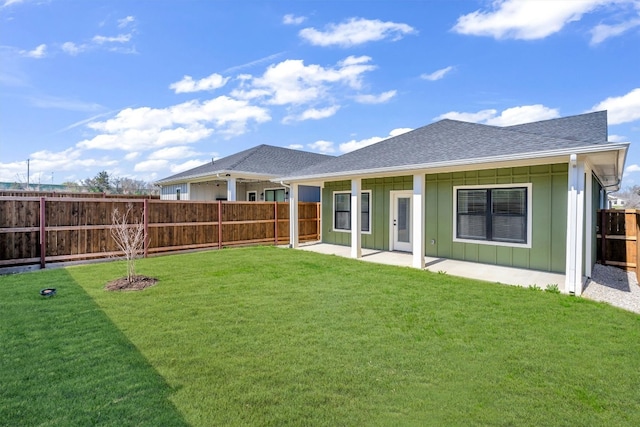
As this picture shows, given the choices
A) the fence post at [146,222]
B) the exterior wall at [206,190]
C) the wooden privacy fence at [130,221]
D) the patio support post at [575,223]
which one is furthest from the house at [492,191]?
the exterior wall at [206,190]

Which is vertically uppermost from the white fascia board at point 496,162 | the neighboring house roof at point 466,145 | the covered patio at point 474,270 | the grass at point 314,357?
the neighboring house roof at point 466,145

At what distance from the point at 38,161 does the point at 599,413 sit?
174 ft

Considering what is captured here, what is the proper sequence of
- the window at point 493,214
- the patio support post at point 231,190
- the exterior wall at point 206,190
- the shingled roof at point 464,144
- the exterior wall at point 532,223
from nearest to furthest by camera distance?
the shingled roof at point 464,144 → the exterior wall at point 532,223 → the window at point 493,214 → the patio support post at point 231,190 → the exterior wall at point 206,190

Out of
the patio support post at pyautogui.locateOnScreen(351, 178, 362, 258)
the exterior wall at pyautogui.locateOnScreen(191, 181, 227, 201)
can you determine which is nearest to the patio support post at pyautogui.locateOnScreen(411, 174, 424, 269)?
the patio support post at pyautogui.locateOnScreen(351, 178, 362, 258)

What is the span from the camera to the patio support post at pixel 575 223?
5938 millimetres

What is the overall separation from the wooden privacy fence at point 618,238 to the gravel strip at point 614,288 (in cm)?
41

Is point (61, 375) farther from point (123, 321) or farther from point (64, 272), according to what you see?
point (64, 272)

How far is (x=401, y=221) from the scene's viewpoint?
1080cm

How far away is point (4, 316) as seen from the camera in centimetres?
455

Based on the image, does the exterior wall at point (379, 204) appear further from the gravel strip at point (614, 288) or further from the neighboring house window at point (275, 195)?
the gravel strip at point (614, 288)

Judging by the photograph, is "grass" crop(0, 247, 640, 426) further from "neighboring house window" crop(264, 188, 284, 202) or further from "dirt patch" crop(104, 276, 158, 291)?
"neighboring house window" crop(264, 188, 284, 202)

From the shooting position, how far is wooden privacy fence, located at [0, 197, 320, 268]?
794 centimetres

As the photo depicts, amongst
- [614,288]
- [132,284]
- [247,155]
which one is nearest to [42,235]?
[132,284]

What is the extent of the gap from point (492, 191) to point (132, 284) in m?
8.74
